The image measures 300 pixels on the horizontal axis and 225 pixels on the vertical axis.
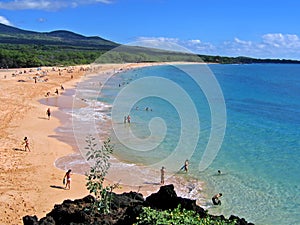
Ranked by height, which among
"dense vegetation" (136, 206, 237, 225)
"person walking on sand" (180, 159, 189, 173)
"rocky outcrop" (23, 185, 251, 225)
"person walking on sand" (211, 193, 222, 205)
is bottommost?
"person walking on sand" (211, 193, 222, 205)

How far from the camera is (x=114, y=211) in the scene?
478 inches

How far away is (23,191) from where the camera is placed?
57.2 ft

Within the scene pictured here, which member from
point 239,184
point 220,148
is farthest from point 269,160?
point 239,184

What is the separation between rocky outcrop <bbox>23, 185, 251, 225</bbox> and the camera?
10.8m

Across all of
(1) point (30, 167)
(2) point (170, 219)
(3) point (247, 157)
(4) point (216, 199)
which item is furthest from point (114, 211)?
(3) point (247, 157)

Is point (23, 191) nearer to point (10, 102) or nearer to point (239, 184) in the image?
point (239, 184)

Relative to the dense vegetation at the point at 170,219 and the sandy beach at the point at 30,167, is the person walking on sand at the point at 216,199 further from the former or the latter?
the dense vegetation at the point at 170,219

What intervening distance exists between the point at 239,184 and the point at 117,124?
16.8 meters

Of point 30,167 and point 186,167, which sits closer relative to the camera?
point 30,167

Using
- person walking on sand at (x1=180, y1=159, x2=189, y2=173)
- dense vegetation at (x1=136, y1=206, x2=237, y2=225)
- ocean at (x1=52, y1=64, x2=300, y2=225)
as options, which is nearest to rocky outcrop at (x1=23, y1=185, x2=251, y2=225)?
dense vegetation at (x1=136, y1=206, x2=237, y2=225)

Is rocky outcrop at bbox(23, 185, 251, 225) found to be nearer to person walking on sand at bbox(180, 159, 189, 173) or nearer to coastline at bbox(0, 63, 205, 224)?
coastline at bbox(0, 63, 205, 224)

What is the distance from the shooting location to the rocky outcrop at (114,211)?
35.3 ft

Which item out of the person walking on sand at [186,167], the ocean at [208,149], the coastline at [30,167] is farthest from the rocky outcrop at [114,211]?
the person walking on sand at [186,167]

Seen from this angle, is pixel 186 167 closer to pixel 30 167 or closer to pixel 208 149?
pixel 208 149
